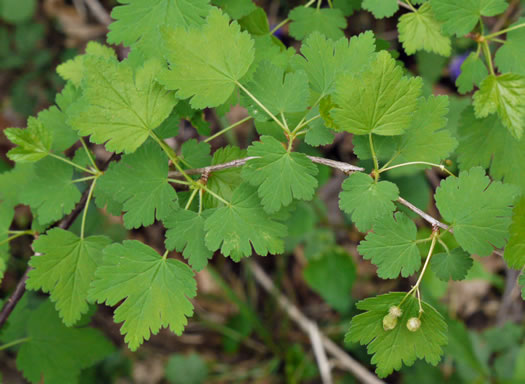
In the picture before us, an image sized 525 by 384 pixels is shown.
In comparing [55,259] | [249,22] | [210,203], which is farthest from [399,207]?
[55,259]

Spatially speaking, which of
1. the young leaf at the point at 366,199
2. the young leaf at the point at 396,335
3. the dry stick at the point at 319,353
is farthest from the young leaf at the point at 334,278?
the young leaf at the point at 366,199

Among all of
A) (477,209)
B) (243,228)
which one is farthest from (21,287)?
(477,209)

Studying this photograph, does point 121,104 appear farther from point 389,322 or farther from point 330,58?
point 389,322

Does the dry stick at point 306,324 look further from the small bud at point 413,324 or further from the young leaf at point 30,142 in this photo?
the young leaf at point 30,142

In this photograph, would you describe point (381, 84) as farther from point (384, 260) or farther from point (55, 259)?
point (55, 259)

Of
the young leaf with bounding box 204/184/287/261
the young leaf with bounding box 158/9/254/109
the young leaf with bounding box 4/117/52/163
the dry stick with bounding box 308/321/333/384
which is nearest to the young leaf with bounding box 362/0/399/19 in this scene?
the young leaf with bounding box 158/9/254/109
